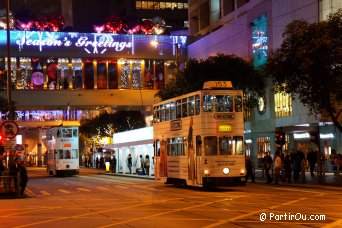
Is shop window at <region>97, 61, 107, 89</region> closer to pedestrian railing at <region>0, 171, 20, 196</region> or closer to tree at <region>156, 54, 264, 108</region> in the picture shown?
tree at <region>156, 54, 264, 108</region>

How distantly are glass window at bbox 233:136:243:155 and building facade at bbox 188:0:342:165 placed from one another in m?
11.0

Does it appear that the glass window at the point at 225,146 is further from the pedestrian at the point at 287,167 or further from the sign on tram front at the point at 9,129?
the sign on tram front at the point at 9,129

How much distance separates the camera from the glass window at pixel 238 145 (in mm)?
27991

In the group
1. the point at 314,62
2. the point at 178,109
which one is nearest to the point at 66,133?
the point at 178,109

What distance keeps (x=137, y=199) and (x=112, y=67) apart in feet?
157

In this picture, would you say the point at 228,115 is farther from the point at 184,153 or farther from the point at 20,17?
the point at 20,17

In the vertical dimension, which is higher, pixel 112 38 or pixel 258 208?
pixel 112 38

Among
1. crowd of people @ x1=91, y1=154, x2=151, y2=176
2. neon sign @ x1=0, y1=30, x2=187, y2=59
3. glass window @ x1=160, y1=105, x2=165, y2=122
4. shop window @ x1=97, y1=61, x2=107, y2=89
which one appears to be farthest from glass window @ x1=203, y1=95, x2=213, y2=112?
shop window @ x1=97, y1=61, x2=107, y2=89

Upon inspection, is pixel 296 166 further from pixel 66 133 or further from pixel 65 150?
pixel 65 150

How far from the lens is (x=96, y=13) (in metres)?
121

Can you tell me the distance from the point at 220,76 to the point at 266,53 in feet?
18.1

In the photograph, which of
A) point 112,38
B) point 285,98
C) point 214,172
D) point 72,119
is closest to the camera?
point 214,172

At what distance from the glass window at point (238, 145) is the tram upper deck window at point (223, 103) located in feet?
Answer: 4.58

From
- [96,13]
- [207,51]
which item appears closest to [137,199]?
[207,51]
